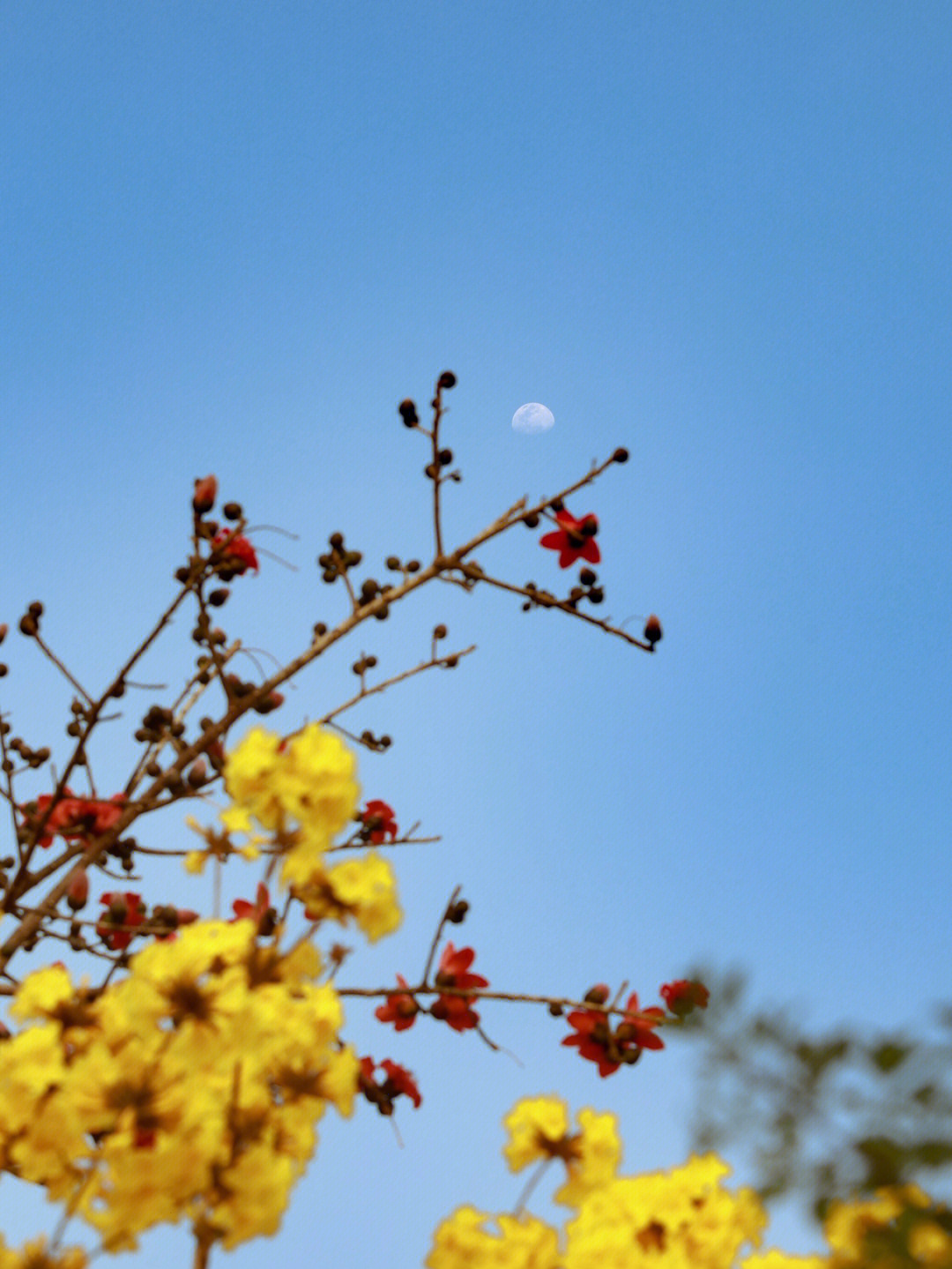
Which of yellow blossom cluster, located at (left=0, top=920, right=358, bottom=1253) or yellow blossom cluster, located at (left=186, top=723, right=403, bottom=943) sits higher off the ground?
yellow blossom cluster, located at (left=186, top=723, right=403, bottom=943)

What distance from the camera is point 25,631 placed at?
12.4 feet

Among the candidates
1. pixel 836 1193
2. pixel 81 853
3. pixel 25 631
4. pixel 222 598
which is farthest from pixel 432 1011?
pixel 836 1193

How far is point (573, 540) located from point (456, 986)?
5.08 feet

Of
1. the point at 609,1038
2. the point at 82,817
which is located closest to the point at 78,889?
the point at 82,817

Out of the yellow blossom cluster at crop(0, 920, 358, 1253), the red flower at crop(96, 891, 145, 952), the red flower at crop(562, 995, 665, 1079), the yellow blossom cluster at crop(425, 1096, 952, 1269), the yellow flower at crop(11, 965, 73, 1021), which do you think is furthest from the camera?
the red flower at crop(562, 995, 665, 1079)

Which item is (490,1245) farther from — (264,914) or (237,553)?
(237,553)

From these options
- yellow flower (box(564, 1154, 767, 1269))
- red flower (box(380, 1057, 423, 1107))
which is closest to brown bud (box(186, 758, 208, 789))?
red flower (box(380, 1057, 423, 1107))

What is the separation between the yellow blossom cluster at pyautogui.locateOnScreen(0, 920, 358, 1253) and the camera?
162 centimetres

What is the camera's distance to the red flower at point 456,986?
11.6 ft

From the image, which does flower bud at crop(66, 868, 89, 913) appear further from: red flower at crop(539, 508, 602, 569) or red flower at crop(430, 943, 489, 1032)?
red flower at crop(539, 508, 602, 569)

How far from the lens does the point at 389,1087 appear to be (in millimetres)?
3541

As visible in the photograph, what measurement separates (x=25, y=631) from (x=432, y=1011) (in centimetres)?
187

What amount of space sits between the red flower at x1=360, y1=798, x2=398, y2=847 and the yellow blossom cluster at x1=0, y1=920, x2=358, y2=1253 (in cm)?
207

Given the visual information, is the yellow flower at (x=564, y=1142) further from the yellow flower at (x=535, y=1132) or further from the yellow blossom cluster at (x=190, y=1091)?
the yellow blossom cluster at (x=190, y=1091)
